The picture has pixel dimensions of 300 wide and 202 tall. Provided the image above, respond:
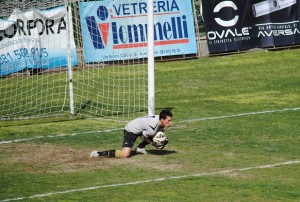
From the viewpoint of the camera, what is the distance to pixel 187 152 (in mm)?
17906

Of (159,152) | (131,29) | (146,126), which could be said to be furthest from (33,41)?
(146,126)

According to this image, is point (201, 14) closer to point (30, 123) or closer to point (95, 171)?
point (30, 123)

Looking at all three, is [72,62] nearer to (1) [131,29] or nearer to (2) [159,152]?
(1) [131,29]

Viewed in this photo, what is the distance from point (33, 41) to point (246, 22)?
8.81 metres

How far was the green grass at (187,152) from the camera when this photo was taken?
14438 mm

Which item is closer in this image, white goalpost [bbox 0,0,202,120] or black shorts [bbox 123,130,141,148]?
black shorts [bbox 123,130,141,148]

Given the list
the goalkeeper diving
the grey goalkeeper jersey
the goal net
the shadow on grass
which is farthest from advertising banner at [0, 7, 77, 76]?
the grey goalkeeper jersey

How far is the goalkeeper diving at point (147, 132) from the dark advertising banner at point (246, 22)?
15929 mm

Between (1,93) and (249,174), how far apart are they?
12826 mm

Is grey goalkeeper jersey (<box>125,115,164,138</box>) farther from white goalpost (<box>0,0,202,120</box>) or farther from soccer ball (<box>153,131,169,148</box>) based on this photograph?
white goalpost (<box>0,0,202,120</box>)

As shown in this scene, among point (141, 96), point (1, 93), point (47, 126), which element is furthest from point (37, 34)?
point (47, 126)

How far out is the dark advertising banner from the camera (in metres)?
32.9

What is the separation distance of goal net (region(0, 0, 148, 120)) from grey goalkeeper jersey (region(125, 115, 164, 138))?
6457 millimetres

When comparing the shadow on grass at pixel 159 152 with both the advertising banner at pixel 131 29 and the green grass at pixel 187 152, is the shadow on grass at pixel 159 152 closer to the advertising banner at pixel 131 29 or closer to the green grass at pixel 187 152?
the green grass at pixel 187 152
